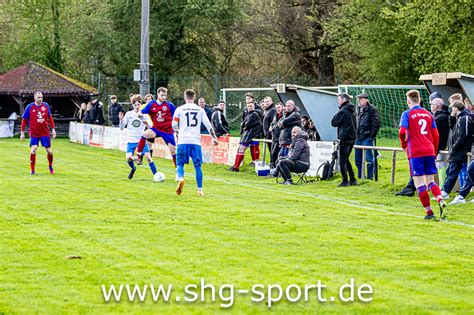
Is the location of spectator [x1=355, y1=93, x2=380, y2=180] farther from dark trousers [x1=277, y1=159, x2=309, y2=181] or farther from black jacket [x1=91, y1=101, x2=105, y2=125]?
black jacket [x1=91, y1=101, x2=105, y2=125]

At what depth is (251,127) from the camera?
2862cm

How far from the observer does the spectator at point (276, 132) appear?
25922 mm

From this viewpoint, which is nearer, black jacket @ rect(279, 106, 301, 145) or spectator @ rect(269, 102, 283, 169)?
black jacket @ rect(279, 106, 301, 145)

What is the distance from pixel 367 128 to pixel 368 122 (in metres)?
0.14

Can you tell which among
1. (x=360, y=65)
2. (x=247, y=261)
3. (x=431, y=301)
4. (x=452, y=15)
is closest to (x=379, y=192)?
(x=247, y=261)

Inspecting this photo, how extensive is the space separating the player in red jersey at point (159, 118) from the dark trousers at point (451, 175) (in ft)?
21.9

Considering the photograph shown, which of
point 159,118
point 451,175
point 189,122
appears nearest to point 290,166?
point 159,118

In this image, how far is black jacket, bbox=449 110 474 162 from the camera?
18.3 meters

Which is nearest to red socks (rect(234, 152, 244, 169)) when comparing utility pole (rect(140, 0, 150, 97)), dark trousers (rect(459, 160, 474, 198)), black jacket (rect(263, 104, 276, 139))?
black jacket (rect(263, 104, 276, 139))

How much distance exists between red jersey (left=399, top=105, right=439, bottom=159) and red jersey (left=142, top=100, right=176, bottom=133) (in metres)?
8.12

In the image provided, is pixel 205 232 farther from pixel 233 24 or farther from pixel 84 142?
pixel 233 24

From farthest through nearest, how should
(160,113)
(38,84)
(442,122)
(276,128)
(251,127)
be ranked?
(38,84) → (251,127) → (276,128) → (160,113) → (442,122)

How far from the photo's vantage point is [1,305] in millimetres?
8984

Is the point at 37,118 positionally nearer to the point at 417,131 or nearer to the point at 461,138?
the point at 461,138
